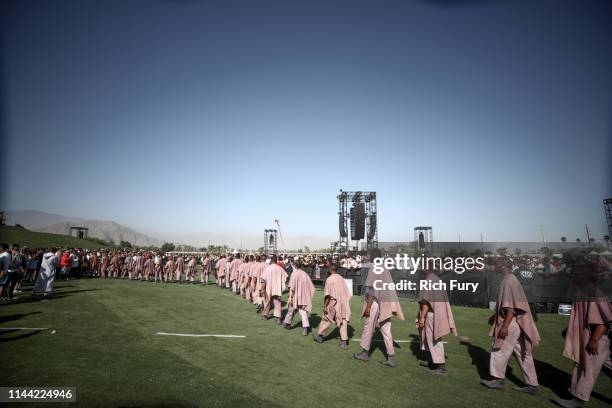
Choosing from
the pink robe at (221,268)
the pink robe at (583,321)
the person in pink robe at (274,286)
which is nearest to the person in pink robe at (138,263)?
the pink robe at (221,268)

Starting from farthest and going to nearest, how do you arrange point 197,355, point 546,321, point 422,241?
point 422,241 < point 546,321 < point 197,355

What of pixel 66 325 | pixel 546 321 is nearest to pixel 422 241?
pixel 546 321

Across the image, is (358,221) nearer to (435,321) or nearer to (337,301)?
(337,301)

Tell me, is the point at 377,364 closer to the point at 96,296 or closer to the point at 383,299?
the point at 383,299

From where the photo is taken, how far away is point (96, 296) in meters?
13.2

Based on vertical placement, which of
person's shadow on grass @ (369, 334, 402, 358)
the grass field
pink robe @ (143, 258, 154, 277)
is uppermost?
A: pink robe @ (143, 258, 154, 277)

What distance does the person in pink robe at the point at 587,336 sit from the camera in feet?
14.2

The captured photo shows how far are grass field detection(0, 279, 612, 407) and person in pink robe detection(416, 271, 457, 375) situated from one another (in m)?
0.33

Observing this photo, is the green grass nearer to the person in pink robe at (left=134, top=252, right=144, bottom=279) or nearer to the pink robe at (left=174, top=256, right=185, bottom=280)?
the person in pink robe at (left=134, top=252, right=144, bottom=279)

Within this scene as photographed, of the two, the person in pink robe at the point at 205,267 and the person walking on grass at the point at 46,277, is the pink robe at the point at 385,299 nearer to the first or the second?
the person walking on grass at the point at 46,277

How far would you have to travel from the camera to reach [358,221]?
78.1 ft

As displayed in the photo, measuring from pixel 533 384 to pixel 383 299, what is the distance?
8.71 ft

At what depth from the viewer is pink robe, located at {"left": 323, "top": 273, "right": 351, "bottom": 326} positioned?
7.29 meters

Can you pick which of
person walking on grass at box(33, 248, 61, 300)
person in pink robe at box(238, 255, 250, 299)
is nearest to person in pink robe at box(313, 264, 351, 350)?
person in pink robe at box(238, 255, 250, 299)
